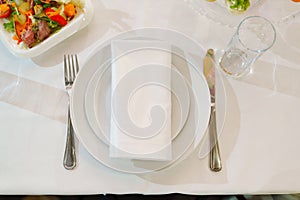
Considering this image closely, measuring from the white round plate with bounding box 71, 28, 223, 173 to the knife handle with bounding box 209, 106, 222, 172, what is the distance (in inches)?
1.0

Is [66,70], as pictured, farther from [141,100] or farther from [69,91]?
[141,100]

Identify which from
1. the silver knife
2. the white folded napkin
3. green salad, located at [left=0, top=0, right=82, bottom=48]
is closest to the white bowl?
green salad, located at [left=0, top=0, right=82, bottom=48]

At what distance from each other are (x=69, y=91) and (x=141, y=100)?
0.61 feet

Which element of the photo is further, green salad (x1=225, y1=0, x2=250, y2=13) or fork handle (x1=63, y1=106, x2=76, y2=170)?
green salad (x1=225, y1=0, x2=250, y2=13)

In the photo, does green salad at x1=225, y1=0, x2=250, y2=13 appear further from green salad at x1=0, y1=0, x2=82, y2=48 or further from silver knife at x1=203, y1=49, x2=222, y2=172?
green salad at x1=0, y1=0, x2=82, y2=48

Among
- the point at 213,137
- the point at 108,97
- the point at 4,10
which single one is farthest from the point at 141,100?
the point at 4,10

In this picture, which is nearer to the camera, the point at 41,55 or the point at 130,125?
the point at 130,125

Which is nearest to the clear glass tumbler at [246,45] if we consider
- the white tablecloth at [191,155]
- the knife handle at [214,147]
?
the white tablecloth at [191,155]

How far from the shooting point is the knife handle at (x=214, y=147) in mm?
816

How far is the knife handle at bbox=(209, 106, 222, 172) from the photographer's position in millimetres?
816

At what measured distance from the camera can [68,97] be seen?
868 millimetres

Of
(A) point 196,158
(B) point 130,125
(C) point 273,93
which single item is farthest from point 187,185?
(C) point 273,93

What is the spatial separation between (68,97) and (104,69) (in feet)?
0.39

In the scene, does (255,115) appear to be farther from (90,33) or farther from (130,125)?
(90,33)
